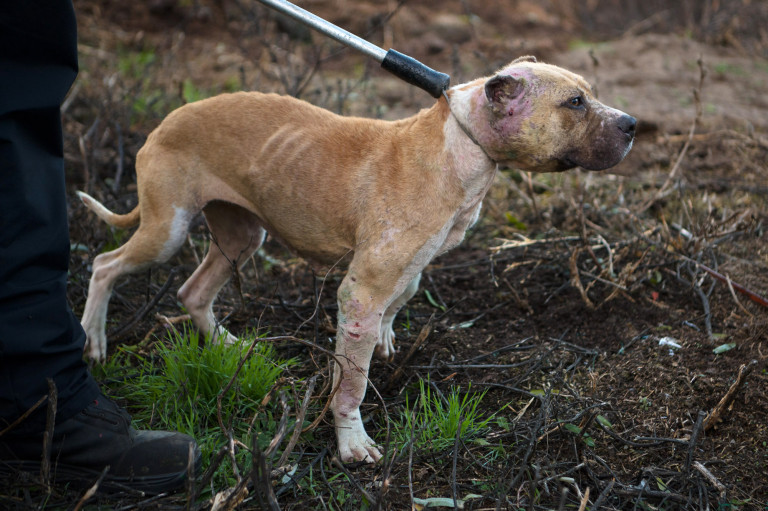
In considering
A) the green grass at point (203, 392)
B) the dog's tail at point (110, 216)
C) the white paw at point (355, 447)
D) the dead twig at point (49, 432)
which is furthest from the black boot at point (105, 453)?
the dog's tail at point (110, 216)

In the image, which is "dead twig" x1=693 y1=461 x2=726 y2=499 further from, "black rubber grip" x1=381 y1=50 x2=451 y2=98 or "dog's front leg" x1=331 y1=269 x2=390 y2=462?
"black rubber grip" x1=381 y1=50 x2=451 y2=98

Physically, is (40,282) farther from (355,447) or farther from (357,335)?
(355,447)

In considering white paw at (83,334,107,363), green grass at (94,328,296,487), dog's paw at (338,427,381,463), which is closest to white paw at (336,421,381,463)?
dog's paw at (338,427,381,463)

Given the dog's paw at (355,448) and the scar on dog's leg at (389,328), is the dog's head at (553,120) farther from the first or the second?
the dog's paw at (355,448)

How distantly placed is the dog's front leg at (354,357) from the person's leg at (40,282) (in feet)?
2.12

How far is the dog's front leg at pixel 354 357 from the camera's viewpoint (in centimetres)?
287

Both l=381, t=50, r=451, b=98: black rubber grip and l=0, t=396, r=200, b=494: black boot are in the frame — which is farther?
l=381, t=50, r=451, b=98: black rubber grip

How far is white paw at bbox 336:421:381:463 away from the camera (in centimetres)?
291

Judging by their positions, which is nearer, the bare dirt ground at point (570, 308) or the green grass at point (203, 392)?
the bare dirt ground at point (570, 308)

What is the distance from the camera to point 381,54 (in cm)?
287

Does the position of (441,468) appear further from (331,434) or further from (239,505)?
(239,505)

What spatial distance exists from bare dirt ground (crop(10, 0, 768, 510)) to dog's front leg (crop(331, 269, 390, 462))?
0.12 meters

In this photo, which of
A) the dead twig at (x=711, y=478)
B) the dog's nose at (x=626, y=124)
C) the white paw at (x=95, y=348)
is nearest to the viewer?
the dead twig at (x=711, y=478)

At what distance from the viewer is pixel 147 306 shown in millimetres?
3525
